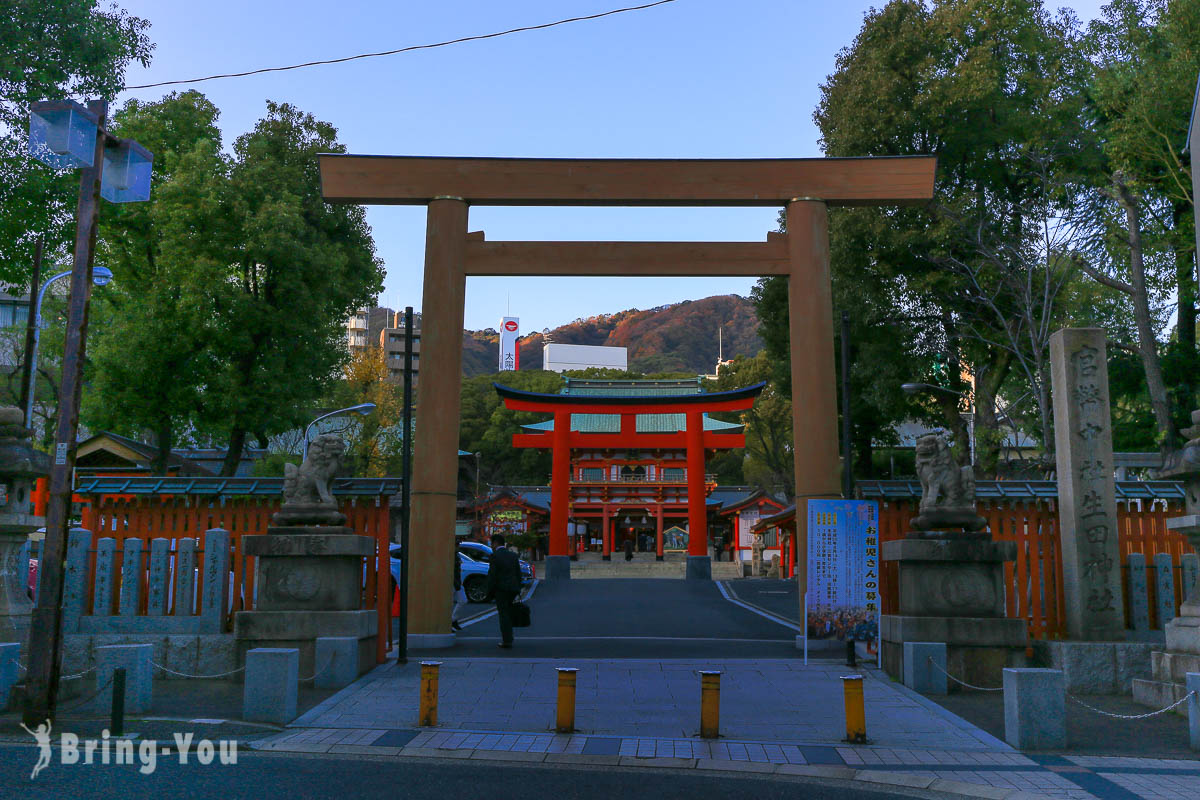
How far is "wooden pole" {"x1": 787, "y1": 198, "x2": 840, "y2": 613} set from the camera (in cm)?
1277

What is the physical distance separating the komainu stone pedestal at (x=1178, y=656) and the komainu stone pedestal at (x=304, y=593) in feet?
27.3

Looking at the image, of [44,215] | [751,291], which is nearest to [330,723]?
[44,215]

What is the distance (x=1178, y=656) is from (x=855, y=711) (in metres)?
3.74

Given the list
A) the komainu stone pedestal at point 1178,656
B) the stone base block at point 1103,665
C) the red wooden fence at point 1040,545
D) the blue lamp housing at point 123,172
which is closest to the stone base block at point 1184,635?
the komainu stone pedestal at point 1178,656

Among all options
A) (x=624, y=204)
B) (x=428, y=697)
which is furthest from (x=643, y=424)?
(x=428, y=697)

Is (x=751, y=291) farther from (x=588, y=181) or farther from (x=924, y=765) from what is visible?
(x=924, y=765)

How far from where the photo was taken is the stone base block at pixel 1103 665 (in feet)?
32.8

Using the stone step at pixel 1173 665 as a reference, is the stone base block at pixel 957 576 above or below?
above

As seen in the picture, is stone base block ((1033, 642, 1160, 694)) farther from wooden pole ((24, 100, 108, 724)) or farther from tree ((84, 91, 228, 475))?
tree ((84, 91, 228, 475))

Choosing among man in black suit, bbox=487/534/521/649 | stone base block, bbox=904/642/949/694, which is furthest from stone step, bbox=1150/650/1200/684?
man in black suit, bbox=487/534/521/649

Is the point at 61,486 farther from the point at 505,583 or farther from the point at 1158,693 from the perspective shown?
the point at 1158,693

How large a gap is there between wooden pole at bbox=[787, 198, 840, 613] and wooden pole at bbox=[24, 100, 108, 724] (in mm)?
8634

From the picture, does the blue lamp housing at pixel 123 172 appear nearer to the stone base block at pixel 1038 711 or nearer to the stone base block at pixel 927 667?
the stone base block at pixel 1038 711

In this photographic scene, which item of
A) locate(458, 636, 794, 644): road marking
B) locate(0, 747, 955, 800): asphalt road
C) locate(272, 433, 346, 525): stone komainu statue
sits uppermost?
locate(272, 433, 346, 525): stone komainu statue
